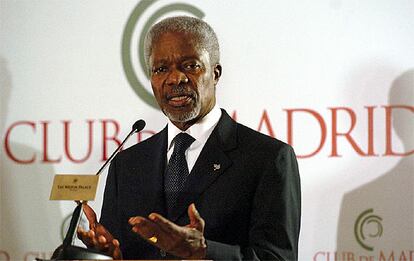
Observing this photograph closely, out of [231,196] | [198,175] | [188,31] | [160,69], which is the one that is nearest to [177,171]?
[198,175]

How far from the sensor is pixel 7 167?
3.13 m

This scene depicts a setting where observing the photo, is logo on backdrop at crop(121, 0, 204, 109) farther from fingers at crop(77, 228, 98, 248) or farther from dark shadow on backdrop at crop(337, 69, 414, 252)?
fingers at crop(77, 228, 98, 248)

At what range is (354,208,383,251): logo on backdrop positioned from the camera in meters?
2.91

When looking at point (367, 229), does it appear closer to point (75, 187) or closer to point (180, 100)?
point (180, 100)

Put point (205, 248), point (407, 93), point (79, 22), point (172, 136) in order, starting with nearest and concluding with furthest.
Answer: point (205, 248)
point (172, 136)
point (407, 93)
point (79, 22)

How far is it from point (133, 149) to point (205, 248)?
2.36 ft

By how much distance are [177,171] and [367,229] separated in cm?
109

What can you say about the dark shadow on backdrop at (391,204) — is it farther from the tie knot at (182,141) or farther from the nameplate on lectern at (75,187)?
the nameplate on lectern at (75,187)

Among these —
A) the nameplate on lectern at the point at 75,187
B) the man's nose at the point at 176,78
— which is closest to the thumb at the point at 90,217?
the nameplate on lectern at the point at 75,187

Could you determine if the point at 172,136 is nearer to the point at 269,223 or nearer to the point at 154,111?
the point at 269,223

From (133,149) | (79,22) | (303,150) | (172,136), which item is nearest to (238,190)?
(172,136)

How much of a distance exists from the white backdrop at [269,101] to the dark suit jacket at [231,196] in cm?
78

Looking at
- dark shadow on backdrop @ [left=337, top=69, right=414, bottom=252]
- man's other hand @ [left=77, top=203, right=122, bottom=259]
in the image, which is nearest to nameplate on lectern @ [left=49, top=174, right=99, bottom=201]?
man's other hand @ [left=77, top=203, right=122, bottom=259]

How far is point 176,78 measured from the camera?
6.99ft
